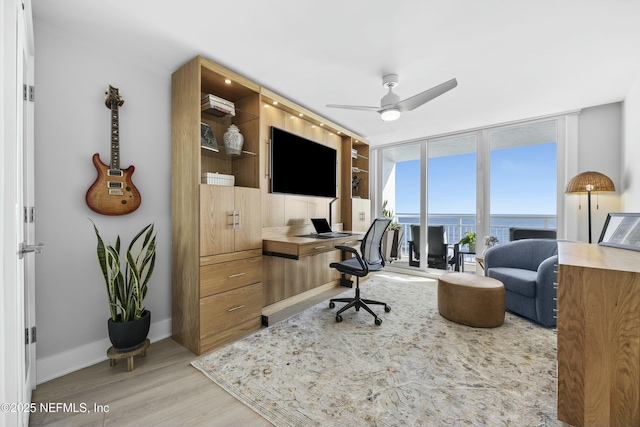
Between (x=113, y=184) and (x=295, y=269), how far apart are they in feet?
6.89

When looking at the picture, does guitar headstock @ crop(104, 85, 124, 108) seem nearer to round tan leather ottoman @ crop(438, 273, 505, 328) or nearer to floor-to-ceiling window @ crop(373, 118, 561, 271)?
round tan leather ottoman @ crop(438, 273, 505, 328)

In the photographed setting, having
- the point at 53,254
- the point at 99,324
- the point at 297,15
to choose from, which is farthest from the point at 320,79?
the point at 99,324

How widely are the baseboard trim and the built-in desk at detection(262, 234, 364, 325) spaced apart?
1285 mm

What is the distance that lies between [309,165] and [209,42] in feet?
5.49

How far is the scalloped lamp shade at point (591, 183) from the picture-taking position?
9.32 ft

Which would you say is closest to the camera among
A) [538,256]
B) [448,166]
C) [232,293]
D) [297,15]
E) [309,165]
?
[297,15]

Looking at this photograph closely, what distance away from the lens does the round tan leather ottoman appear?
247 cm

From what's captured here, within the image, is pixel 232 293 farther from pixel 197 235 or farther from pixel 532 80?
pixel 532 80

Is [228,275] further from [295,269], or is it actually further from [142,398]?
[295,269]

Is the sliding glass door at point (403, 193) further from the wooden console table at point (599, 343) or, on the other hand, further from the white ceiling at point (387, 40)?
the wooden console table at point (599, 343)

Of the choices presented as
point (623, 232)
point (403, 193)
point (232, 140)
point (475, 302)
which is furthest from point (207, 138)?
point (403, 193)

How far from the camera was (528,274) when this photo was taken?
2.79 m

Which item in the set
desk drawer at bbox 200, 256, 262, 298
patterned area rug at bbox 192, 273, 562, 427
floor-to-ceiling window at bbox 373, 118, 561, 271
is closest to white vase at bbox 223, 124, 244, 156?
desk drawer at bbox 200, 256, 262, 298

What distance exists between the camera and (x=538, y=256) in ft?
9.87
